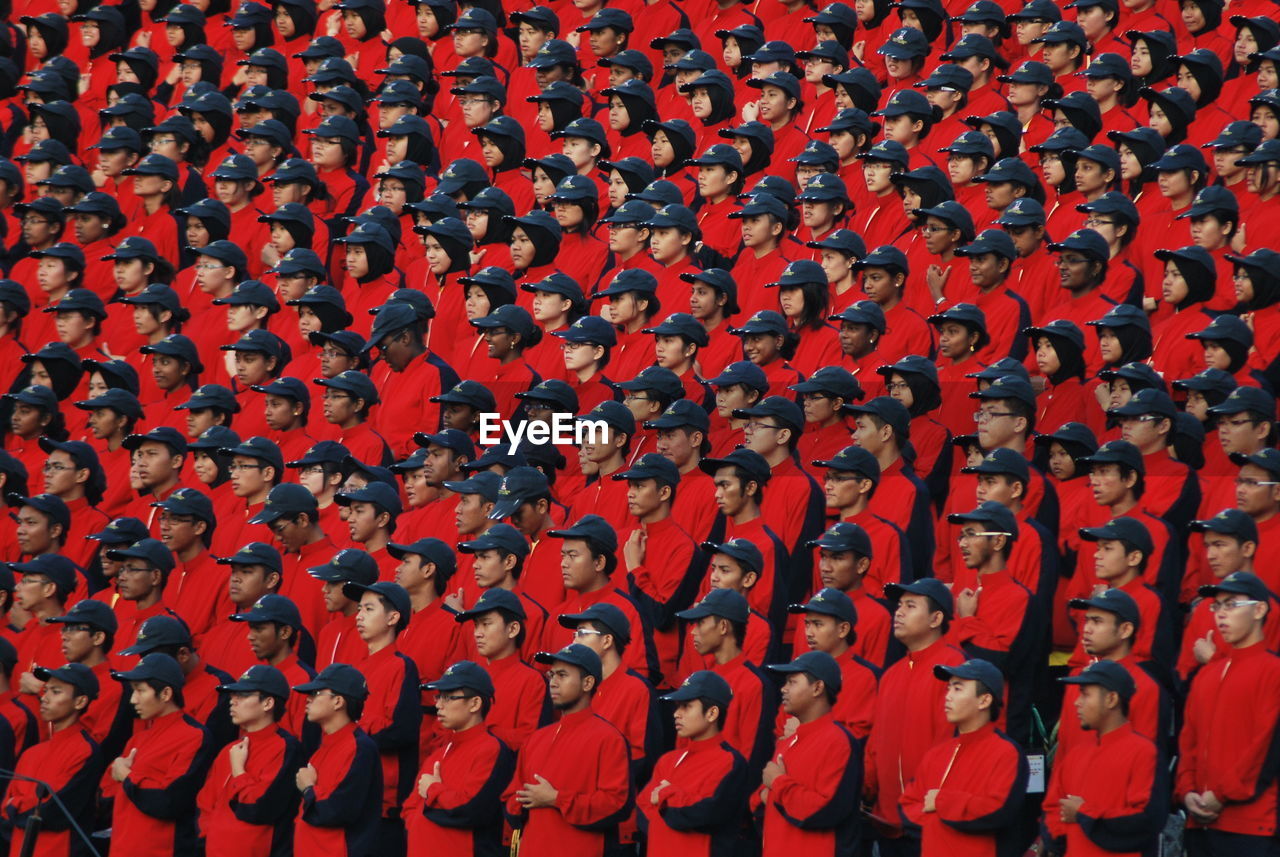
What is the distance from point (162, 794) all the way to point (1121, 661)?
406 centimetres

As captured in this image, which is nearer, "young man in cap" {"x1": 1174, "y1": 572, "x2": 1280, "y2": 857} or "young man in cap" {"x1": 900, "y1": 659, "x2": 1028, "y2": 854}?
"young man in cap" {"x1": 900, "y1": 659, "x2": 1028, "y2": 854}

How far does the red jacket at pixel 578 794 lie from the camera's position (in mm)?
9336

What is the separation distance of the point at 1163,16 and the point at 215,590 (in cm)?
704

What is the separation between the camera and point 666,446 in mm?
10984

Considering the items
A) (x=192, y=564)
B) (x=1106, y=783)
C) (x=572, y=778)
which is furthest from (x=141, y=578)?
(x=1106, y=783)

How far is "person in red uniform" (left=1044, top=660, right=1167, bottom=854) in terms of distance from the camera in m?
8.57

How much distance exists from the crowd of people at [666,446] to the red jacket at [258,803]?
23mm

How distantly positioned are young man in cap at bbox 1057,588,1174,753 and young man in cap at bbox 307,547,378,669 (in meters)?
3.13

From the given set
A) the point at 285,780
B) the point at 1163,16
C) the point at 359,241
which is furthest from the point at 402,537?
the point at 1163,16

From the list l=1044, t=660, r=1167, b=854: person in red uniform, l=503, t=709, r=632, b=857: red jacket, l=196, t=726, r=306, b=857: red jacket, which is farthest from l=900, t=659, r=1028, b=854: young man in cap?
l=196, t=726, r=306, b=857: red jacket

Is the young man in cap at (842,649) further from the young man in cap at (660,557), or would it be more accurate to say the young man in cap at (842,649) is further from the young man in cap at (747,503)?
the young man in cap at (660,557)

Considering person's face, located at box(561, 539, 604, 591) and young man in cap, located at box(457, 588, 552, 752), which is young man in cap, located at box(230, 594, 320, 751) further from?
person's face, located at box(561, 539, 604, 591)

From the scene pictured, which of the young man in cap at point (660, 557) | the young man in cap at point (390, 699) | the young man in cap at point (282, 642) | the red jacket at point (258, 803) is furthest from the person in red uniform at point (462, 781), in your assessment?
the young man in cap at point (660, 557)

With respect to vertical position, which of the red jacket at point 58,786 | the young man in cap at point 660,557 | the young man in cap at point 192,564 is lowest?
the red jacket at point 58,786
